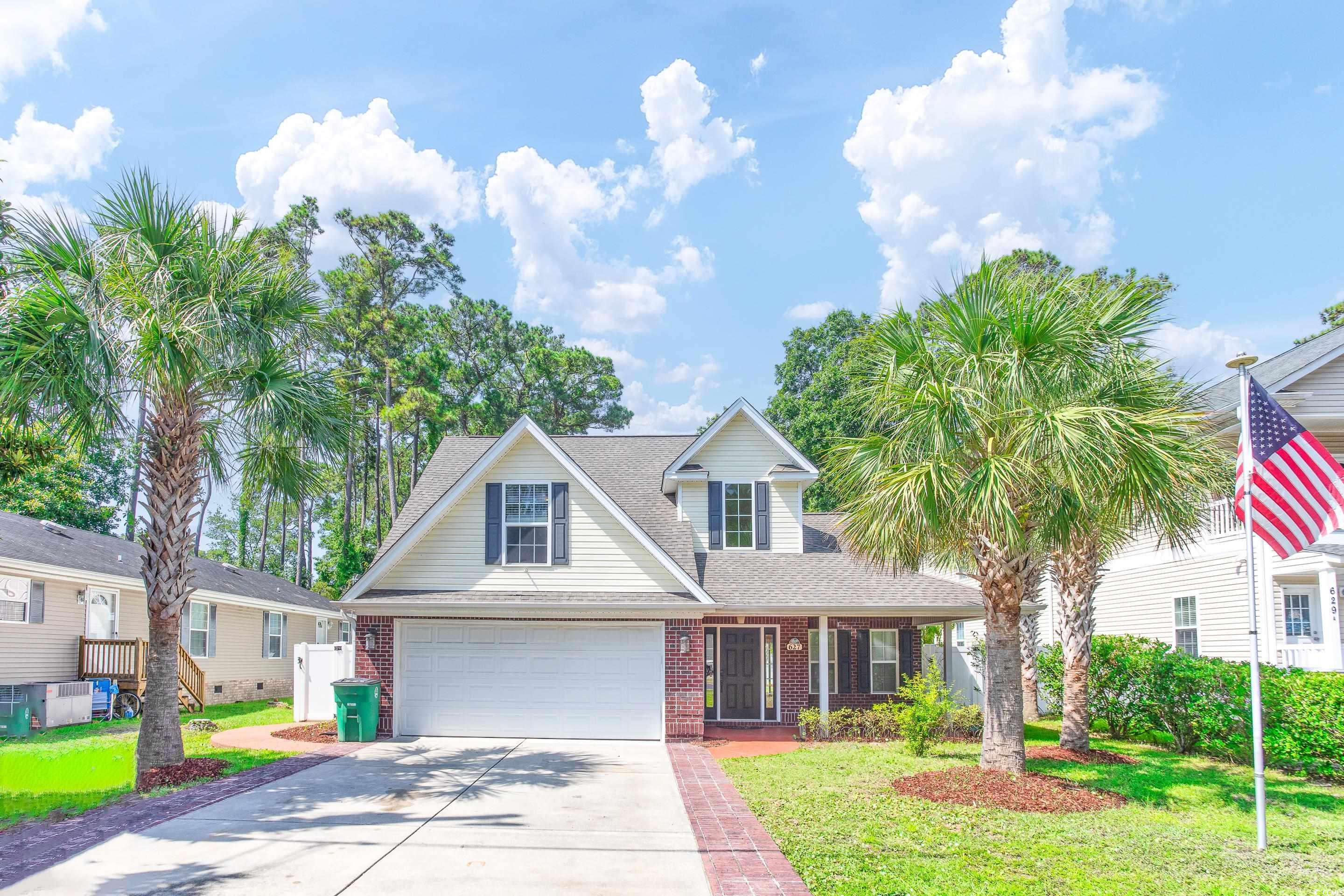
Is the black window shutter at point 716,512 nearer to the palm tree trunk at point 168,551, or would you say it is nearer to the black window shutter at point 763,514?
the black window shutter at point 763,514

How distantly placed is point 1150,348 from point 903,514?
4219 millimetres

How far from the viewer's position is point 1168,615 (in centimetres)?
1922

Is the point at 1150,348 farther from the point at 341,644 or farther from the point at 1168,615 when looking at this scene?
the point at 341,644

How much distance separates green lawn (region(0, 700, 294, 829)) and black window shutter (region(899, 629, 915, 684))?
38.7 ft

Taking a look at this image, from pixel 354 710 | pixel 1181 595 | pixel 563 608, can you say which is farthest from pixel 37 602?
pixel 1181 595

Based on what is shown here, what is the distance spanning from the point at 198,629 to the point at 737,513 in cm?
1450

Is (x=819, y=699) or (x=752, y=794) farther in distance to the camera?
(x=819, y=699)

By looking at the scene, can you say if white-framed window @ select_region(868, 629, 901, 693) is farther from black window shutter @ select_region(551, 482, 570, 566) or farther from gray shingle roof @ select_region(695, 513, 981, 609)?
black window shutter @ select_region(551, 482, 570, 566)

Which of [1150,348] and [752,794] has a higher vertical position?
[1150,348]

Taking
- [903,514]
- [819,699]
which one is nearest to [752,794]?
[903,514]

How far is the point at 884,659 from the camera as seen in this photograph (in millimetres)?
17953

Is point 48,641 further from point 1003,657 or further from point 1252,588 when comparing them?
point 1252,588

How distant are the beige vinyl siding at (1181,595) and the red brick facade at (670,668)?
10.6 metres

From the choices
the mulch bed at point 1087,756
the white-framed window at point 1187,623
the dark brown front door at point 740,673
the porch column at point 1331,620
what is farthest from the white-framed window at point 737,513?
the porch column at point 1331,620
